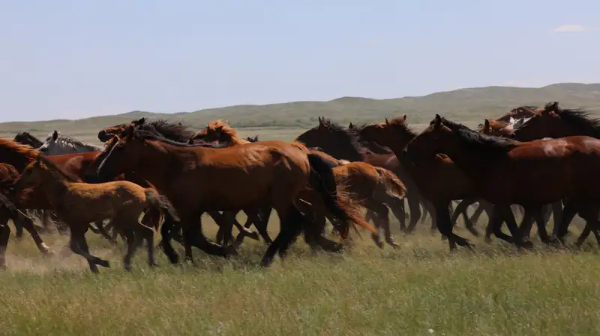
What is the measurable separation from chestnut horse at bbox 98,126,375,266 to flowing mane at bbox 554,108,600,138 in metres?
5.20

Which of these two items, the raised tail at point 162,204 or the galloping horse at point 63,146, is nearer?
the raised tail at point 162,204

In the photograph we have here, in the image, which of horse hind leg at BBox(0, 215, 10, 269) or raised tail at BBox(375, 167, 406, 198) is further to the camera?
raised tail at BBox(375, 167, 406, 198)

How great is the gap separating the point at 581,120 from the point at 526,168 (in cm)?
315

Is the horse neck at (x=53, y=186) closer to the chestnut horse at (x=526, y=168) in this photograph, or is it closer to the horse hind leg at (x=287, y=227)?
the horse hind leg at (x=287, y=227)

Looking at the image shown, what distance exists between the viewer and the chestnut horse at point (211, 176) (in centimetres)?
1045

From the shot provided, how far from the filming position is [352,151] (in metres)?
16.3

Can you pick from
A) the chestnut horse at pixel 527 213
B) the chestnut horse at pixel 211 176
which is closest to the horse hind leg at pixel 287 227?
the chestnut horse at pixel 211 176

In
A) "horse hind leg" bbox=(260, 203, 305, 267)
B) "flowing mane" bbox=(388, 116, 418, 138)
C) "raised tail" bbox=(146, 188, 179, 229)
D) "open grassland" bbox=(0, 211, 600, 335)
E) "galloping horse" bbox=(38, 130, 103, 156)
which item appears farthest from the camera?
"galloping horse" bbox=(38, 130, 103, 156)

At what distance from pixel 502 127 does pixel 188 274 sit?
23.7ft

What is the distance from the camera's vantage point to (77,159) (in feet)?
43.8

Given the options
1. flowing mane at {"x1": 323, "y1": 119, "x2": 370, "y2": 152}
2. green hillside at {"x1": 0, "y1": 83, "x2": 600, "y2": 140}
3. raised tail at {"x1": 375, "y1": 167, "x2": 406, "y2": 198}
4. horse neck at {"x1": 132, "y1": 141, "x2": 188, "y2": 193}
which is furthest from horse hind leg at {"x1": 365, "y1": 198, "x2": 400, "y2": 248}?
green hillside at {"x1": 0, "y1": 83, "x2": 600, "y2": 140}

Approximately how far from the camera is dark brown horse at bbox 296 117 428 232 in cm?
1612

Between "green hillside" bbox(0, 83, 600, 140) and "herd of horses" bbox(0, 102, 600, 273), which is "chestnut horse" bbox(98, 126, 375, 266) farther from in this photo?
"green hillside" bbox(0, 83, 600, 140)

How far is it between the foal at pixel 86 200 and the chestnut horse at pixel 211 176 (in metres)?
0.42
